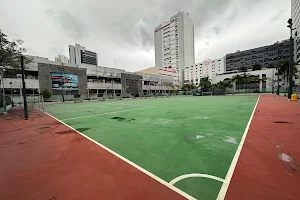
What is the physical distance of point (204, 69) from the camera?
412 feet

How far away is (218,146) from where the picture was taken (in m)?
4.43

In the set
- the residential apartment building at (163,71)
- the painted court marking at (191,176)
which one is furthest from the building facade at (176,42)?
the painted court marking at (191,176)

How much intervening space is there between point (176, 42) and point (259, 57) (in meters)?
63.8

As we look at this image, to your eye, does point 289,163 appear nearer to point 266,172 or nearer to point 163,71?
point 266,172

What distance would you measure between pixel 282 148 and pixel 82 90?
52.1 meters

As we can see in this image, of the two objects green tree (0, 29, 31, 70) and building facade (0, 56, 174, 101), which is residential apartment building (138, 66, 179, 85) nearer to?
building facade (0, 56, 174, 101)

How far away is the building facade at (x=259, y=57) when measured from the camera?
92812mm

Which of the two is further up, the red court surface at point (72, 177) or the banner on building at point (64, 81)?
Answer: the banner on building at point (64, 81)

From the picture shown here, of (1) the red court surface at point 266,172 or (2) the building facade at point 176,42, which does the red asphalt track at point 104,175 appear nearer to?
(1) the red court surface at point 266,172

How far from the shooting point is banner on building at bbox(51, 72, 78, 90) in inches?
1650

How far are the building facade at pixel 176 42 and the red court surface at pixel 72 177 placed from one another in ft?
422

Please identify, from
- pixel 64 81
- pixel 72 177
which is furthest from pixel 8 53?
pixel 64 81

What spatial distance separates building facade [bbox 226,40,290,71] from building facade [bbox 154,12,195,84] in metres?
35.4

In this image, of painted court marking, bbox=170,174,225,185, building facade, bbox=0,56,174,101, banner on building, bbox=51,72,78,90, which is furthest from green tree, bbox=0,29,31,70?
banner on building, bbox=51,72,78,90
